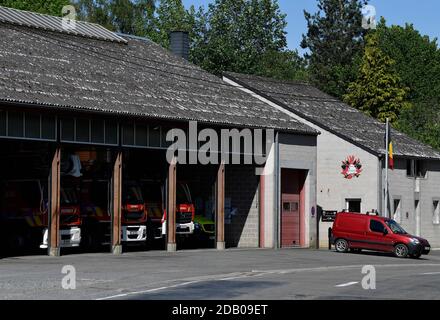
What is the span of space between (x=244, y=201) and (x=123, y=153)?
7.81 meters

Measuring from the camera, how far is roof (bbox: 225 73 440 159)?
57188mm

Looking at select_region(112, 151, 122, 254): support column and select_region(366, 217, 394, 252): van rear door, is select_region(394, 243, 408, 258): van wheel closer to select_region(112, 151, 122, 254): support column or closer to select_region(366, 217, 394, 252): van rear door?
select_region(366, 217, 394, 252): van rear door

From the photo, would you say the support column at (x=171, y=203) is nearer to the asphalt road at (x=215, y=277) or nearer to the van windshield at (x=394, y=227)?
the asphalt road at (x=215, y=277)

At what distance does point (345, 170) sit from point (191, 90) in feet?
37.4

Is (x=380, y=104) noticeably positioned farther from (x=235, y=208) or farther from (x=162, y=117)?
(x=162, y=117)

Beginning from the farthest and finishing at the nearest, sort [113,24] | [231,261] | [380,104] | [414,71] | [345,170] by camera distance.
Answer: [414,71] < [113,24] < [380,104] < [345,170] < [231,261]

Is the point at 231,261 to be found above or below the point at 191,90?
below

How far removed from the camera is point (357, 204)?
57406 millimetres

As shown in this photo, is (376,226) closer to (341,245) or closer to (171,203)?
(341,245)

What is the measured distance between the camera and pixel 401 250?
46469 millimetres

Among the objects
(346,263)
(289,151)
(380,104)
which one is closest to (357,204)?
(289,151)

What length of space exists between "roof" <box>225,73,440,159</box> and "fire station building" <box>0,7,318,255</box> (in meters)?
3.94

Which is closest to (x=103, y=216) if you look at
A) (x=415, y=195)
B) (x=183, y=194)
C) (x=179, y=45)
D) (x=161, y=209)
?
(x=161, y=209)
